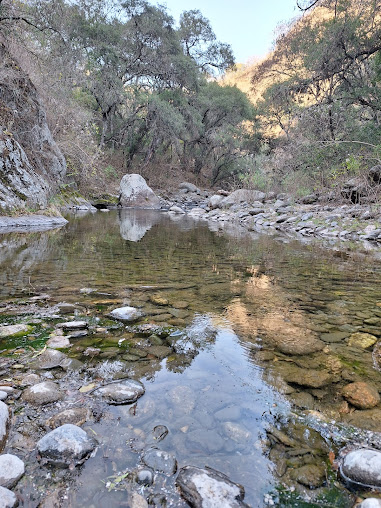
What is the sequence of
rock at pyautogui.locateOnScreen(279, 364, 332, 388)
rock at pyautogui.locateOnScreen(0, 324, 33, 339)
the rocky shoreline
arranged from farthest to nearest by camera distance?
the rocky shoreline → rock at pyautogui.locateOnScreen(0, 324, 33, 339) → rock at pyautogui.locateOnScreen(279, 364, 332, 388)

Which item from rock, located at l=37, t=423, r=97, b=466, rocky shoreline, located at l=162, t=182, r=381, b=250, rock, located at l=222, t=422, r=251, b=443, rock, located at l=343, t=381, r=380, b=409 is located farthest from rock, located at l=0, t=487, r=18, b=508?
rocky shoreline, located at l=162, t=182, r=381, b=250

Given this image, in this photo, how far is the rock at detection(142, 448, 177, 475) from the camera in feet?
3.52

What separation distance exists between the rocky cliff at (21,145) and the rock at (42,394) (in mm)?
6483

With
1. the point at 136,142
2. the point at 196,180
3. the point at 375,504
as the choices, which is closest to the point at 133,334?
the point at 375,504

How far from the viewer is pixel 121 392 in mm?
1456

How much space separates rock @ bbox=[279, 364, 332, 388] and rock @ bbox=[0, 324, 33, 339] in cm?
153

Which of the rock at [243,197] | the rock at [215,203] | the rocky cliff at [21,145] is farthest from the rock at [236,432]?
the rock at [215,203]

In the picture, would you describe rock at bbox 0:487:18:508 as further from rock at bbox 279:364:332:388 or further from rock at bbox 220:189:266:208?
rock at bbox 220:189:266:208

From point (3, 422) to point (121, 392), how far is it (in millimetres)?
461

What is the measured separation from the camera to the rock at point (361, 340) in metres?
2.07

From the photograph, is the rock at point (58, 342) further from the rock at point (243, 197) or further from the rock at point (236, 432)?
the rock at point (243, 197)

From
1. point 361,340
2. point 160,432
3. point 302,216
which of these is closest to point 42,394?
point 160,432

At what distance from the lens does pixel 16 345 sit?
186 cm

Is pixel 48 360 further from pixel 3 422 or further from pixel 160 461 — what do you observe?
pixel 160 461
